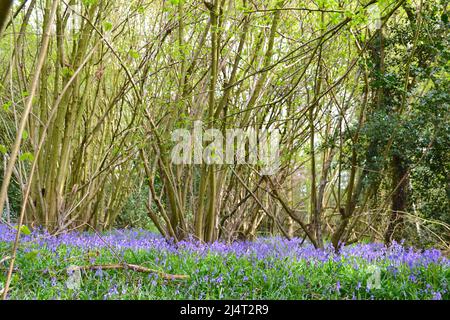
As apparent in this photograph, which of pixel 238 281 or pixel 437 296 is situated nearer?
pixel 437 296

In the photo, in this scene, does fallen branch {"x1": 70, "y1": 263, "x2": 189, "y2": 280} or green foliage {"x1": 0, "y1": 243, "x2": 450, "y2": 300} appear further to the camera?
→ fallen branch {"x1": 70, "y1": 263, "x2": 189, "y2": 280}

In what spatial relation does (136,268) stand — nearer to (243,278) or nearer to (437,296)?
(243,278)

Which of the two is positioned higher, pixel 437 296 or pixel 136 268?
pixel 437 296

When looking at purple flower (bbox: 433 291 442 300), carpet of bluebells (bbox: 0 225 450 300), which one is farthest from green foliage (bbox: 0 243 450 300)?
Result: purple flower (bbox: 433 291 442 300)

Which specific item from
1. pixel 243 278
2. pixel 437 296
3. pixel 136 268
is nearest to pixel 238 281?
pixel 243 278

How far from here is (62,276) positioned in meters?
4.30

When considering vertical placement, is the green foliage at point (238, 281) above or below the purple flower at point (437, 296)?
below

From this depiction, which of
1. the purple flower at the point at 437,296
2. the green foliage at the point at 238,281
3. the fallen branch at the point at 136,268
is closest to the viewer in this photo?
the purple flower at the point at 437,296

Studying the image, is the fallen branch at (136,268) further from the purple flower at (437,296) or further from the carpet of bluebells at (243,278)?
the purple flower at (437,296)

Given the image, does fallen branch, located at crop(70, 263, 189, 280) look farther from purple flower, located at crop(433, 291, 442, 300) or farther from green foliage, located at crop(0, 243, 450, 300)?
purple flower, located at crop(433, 291, 442, 300)

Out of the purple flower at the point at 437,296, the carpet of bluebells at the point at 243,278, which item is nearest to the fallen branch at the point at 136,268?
the carpet of bluebells at the point at 243,278

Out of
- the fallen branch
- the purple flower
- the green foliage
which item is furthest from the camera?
the fallen branch

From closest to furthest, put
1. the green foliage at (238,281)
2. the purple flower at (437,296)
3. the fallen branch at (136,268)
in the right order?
the purple flower at (437,296)
the green foliage at (238,281)
the fallen branch at (136,268)
